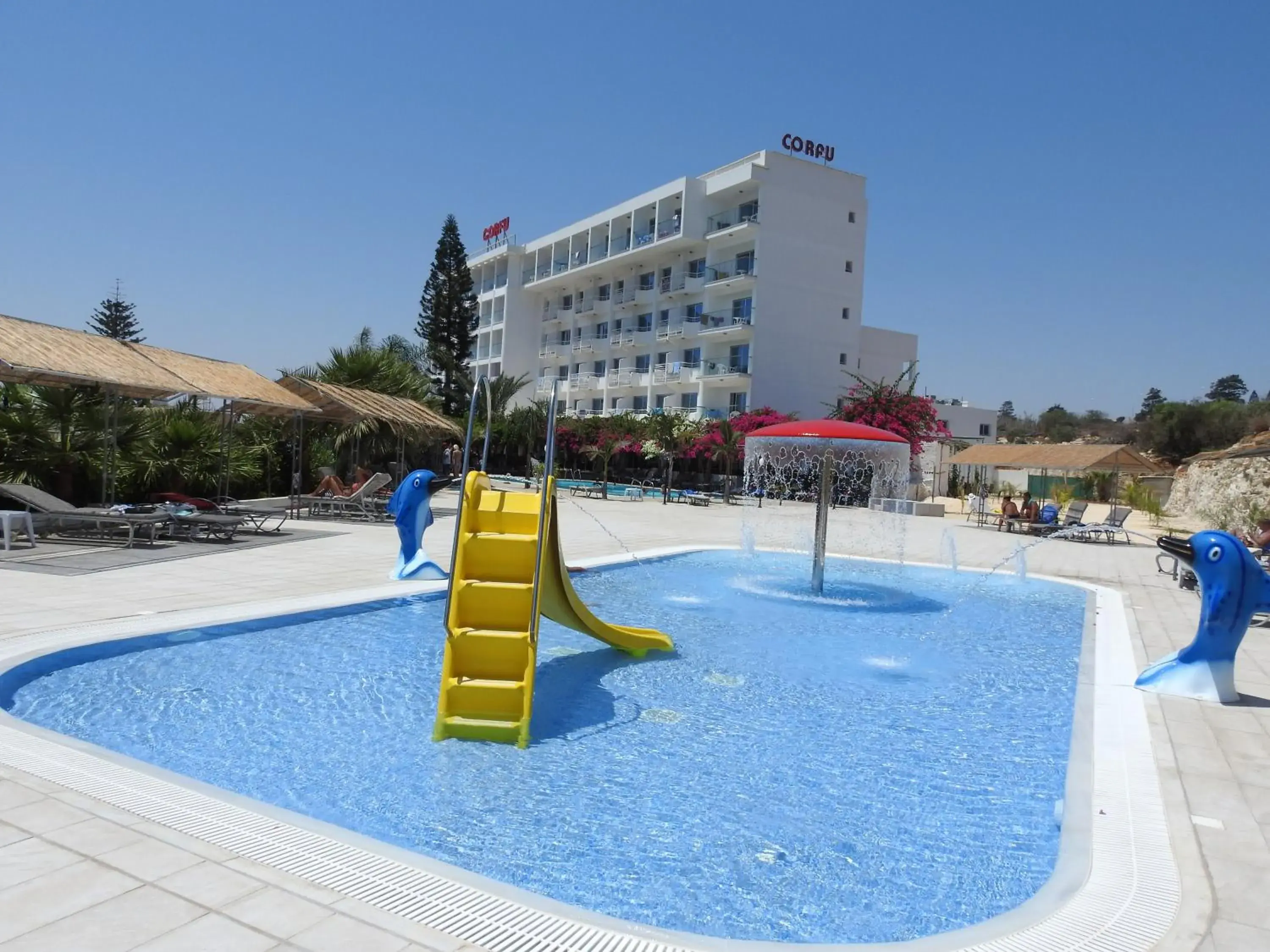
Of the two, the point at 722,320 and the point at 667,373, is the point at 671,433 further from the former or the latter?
the point at 722,320

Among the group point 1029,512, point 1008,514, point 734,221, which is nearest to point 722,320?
point 734,221

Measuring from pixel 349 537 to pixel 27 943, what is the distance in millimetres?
11705

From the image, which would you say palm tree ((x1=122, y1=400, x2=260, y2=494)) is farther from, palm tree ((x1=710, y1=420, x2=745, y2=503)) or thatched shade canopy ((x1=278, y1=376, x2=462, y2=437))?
palm tree ((x1=710, y1=420, x2=745, y2=503))

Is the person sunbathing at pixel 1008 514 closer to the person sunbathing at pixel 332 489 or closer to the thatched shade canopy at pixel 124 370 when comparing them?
the person sunbathing at pixel 332 489

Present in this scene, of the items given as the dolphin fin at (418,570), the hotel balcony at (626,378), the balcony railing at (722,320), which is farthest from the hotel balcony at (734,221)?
the dolphin fin at (418,570)

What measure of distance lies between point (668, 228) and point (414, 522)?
1547 inches

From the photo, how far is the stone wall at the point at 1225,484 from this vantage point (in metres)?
29.0

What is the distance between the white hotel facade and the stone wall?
15045 millimetres

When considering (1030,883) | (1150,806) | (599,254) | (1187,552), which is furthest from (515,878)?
(599,254)

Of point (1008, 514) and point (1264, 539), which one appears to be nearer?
point (1264, 539)

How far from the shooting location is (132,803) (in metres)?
3.35

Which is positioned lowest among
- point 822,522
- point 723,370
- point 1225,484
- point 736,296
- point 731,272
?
point 822,522

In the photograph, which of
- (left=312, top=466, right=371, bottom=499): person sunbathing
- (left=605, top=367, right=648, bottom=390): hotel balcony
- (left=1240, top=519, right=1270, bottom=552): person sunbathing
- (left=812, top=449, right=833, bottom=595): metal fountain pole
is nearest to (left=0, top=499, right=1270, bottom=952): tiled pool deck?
(left=1240, top=519, right=1270, bottom=552): person sunbathing

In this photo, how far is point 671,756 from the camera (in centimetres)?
497
